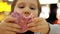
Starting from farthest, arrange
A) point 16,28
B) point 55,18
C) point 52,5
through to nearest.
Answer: point 52,5 → point 55,18 → point 16,28

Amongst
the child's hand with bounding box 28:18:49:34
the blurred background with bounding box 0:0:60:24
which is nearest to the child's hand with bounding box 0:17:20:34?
the child's hand with bounding box 28:18:49:34

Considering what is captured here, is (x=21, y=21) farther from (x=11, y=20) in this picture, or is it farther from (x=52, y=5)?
(x=52, y=5)

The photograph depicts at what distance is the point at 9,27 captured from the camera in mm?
482

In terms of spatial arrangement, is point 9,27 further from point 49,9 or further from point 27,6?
point 49,9

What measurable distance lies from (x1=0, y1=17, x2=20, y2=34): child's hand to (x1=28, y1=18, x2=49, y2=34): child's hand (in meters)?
0.05

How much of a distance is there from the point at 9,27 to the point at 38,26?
0.10m

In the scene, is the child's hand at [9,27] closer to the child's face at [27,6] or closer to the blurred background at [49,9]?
the child's face at [27,6]

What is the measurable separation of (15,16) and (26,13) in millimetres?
67

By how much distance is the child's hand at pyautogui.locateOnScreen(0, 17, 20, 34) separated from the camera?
0.48m

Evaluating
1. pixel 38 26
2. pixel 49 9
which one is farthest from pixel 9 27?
pixel 49 9

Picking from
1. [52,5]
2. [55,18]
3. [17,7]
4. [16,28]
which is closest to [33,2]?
[17,7]

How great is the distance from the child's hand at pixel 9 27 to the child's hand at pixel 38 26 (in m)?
0.05

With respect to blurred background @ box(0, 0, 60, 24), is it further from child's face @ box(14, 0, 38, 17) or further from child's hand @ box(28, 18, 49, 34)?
child's hand @ box(28, 18, 49, 34)

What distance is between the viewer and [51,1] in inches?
63.1
